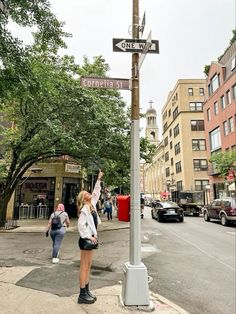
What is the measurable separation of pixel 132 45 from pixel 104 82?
0.89 meters

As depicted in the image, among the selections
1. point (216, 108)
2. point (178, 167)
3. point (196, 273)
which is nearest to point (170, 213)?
point (196, 273)

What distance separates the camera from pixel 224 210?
20219 mm

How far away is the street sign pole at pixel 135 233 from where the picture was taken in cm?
499

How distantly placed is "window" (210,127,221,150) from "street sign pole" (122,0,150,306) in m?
31.4

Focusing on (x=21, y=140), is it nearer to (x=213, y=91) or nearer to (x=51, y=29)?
(x=51, y=29)

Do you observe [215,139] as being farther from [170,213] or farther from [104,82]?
[104,82]

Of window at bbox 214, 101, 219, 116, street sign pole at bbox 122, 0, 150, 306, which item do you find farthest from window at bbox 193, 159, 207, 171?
street sign pole at bbox 122, 0, 150, 306

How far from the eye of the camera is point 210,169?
38.1m

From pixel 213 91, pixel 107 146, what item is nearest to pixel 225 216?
pixel 107 146

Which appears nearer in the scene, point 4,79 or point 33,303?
point 33,303

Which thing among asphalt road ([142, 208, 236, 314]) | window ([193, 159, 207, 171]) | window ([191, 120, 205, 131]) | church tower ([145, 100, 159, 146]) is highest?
church tower ([145, 100, 159, 146])

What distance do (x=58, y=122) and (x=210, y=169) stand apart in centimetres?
2766

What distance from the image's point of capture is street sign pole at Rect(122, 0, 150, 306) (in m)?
4.99

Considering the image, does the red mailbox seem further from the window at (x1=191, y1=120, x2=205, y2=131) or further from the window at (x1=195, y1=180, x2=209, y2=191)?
the window at (x1=191, y1=120, x2=205, y2=131)
